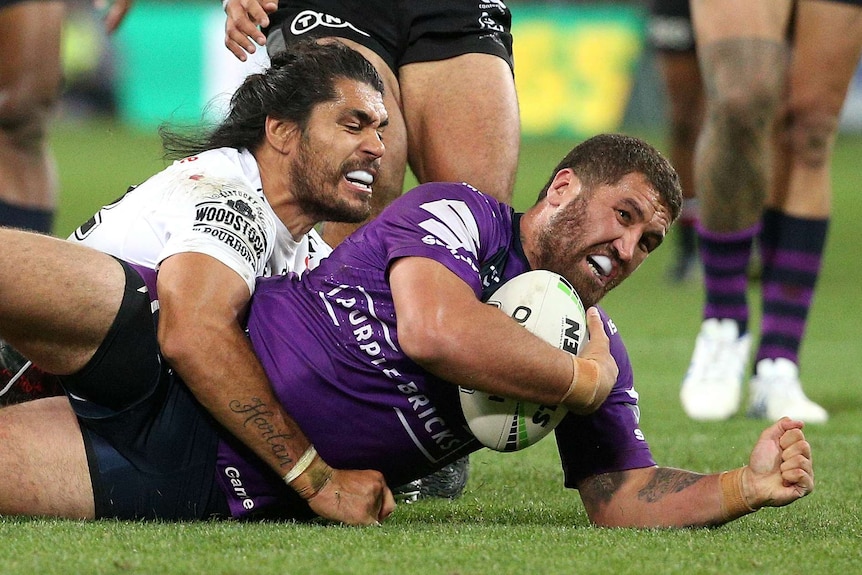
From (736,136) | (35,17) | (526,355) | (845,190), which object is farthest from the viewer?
(845,190)

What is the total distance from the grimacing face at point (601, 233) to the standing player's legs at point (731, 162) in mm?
1895

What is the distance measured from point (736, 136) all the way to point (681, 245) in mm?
4580

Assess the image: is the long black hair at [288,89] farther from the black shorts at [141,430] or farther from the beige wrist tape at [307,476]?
the beige wrist tape at [307,476]

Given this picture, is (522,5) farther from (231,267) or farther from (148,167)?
(231,267)

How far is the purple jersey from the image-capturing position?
2.98 metres

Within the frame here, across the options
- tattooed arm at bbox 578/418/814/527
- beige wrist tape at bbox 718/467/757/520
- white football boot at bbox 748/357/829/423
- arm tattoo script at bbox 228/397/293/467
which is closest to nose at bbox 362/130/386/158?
arm tattoo script at bbox 228/397/293/467

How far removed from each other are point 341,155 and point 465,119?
756mm

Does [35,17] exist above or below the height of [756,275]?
above

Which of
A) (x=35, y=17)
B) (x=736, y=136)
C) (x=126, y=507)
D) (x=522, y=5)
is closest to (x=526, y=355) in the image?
(x=126, y=507)

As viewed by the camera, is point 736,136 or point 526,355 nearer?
point 526,355

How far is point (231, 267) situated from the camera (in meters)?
3.02

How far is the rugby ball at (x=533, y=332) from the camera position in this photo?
9.52 ft

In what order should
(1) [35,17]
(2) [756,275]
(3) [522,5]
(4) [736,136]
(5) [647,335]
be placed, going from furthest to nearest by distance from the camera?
(3) [522,5] → (2) [756,275] → (5) [647,335] → (1) [35,17] → (4) [736,136]

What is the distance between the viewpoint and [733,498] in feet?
9.57
